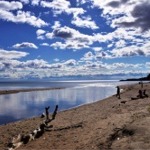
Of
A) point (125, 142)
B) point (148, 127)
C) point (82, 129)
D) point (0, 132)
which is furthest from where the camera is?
point (0, 132)

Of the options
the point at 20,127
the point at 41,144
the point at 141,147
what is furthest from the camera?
the point at 20,127

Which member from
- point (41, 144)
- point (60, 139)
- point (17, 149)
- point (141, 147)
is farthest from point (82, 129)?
point (141, 147)

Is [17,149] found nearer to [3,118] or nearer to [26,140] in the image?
[26,140]

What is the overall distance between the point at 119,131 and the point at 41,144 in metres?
5.33

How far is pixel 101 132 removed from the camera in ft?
70.0

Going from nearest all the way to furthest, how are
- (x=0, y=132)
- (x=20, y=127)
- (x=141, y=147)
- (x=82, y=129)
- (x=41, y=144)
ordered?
1. (x=141, y=147)
2. (x=41, y=144)
3. (x=82, y=129)
4. (x=0, y=132)
5. (x=20, y=127)

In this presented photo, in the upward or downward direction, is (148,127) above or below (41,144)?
above

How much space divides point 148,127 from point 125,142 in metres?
2.45

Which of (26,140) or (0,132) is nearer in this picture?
(26,140)

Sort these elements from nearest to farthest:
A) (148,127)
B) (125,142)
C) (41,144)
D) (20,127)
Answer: (125,142) < (148,127) < (41,144) < (20,127)

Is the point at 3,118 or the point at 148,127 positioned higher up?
the point at 148,127

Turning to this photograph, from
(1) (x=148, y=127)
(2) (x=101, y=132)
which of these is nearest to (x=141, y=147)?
(1) (x=148, y=127)

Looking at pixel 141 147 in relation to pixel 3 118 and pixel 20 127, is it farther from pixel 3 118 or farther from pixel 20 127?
pixel 3 118

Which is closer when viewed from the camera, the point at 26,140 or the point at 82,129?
the point at 26,140
